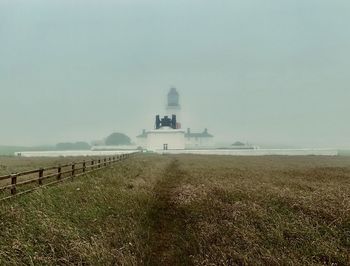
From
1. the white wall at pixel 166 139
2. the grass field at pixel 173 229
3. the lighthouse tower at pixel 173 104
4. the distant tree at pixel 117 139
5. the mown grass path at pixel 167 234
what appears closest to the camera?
the grass field at pixel 173 229

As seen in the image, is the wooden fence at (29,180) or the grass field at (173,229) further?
the wooden fence at (29,180)

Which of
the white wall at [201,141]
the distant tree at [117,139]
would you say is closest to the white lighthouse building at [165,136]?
the white wall at [201,141]

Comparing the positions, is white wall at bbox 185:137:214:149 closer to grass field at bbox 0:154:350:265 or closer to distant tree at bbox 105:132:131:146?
distant tree at bbox 105:132:131:146

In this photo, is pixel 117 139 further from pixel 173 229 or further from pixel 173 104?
pixel 173 229

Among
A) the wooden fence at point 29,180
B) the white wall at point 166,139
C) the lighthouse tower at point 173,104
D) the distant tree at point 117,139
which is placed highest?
the lighthouse tower at point 173,104

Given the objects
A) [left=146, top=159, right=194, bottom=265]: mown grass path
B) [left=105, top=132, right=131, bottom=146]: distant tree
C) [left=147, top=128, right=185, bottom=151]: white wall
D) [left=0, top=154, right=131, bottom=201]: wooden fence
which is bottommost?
[left=146, top=159, right=194, bottom=265]: mown grass path

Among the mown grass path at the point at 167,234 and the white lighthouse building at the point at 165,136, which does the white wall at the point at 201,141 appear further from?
the mown grass path at the point at 167,234

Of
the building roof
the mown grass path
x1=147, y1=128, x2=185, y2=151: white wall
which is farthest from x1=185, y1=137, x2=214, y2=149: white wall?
the mown grass path

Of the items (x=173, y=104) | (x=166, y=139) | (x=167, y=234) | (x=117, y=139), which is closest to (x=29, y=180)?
(x=167, y=234)

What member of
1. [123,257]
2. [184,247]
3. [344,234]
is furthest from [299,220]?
[123,257]

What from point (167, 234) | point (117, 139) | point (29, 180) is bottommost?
point (167, 234)

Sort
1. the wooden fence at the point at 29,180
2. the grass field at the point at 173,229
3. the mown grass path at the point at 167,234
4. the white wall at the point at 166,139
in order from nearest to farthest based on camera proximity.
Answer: the grass field at the point at 173,229
the mown grass path at the point at 167,234
the wooden fence at the point at 29,180
the white wall at the point at 166,139

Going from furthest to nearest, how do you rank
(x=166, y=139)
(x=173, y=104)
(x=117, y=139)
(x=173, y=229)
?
(x=117, y=139)
(x=173, y=104)
(x=166, y=139)
(x=173, y=229)

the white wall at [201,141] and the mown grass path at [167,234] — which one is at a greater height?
the white wall at [201,141]
